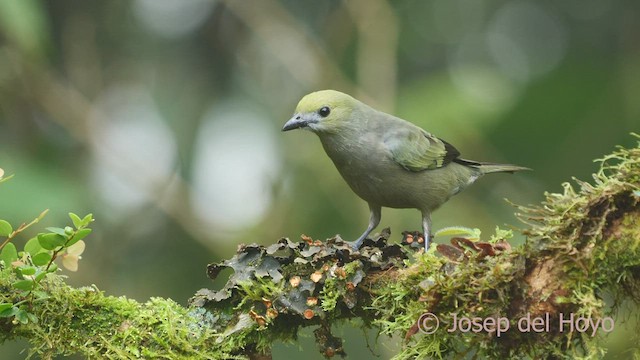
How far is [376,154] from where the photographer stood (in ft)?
14.8

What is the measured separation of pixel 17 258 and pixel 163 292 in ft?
14.0

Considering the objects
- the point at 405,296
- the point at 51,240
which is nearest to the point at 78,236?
the point at 51,240

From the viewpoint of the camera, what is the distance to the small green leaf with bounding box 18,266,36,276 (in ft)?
9.36

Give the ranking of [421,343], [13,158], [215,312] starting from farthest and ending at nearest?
1. [13,158]
2. [215,312]
3. [421,343]

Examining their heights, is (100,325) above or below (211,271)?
below

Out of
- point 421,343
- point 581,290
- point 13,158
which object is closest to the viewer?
point 581,290

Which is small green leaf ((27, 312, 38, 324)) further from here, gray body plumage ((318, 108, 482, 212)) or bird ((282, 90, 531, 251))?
gray body plumage ((318, 108, 482, 212))

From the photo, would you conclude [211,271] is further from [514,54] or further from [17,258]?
[514,54]

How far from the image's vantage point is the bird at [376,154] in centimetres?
450

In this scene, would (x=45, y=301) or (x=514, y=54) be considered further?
(x=514, y=54)

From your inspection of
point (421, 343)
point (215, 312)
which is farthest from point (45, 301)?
point (421, 343)

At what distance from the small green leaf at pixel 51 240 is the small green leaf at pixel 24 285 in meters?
0.14

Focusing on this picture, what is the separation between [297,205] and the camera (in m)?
6.80

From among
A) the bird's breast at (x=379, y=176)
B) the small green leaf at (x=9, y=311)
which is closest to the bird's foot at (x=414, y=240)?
the bird's breast at (x=379, y=176)
